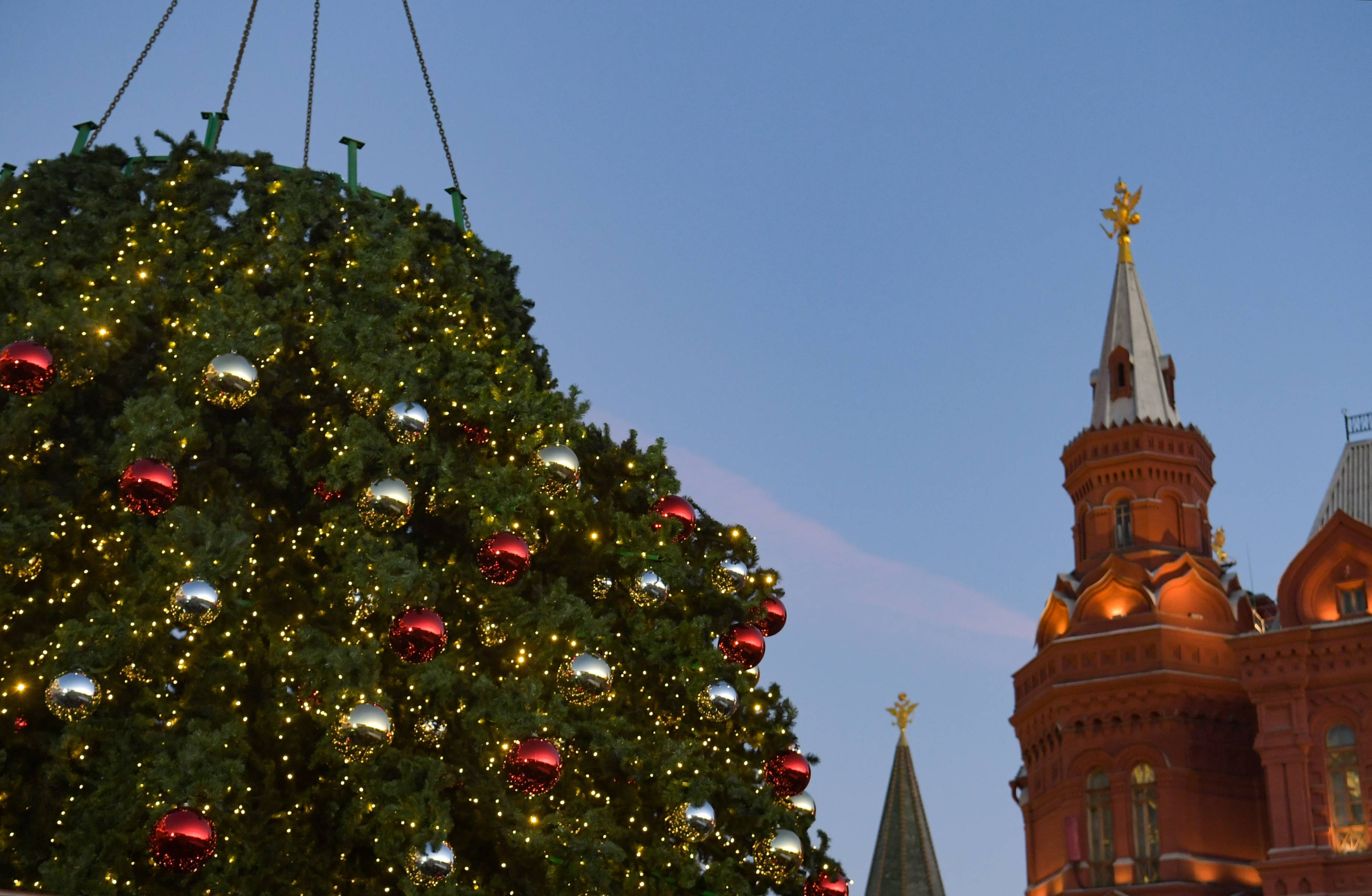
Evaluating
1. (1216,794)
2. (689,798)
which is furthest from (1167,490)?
(689,798)

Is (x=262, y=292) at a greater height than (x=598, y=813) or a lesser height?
greater

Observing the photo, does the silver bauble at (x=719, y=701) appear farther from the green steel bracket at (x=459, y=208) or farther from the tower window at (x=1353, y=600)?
the tower window at (x=1353, y=600)

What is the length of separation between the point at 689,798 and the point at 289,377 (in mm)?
3931

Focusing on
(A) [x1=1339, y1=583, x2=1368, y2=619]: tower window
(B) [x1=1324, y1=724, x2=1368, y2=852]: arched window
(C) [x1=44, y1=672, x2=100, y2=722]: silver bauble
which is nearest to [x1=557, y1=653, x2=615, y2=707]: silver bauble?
(C) [x1=44, y1=672, x2=100, y2=722]: silver bauble

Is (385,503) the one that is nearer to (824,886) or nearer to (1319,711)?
(824,886)

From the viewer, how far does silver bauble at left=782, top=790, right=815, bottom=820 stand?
12.4 m

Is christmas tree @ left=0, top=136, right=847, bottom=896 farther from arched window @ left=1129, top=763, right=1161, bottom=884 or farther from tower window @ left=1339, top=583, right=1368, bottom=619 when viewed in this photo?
tower window @ left=1339, top=583, right=1368, bottom=619

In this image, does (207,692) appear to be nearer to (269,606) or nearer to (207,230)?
(269,606)

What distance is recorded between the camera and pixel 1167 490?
1467 inches

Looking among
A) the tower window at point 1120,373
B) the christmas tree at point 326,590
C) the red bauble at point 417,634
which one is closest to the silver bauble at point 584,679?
the christmas tree at point 326,590

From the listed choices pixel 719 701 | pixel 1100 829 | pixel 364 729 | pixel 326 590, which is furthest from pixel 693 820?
pixel 1100 829

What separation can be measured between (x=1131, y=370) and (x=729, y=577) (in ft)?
92.0

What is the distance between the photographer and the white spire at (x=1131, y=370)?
38188 millimetres

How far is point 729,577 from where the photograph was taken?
42.3 feet
